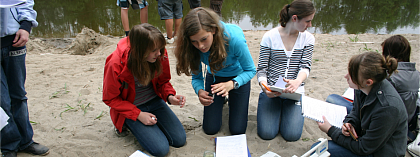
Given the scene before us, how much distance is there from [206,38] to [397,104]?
131cm

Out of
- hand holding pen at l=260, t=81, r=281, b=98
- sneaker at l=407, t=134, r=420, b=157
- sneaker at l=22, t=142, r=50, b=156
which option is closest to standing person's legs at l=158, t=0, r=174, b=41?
hand holding pen at l=260, t=81, r=281, b=98

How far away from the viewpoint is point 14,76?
1.86 meters

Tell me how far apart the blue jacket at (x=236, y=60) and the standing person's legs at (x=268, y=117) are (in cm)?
36

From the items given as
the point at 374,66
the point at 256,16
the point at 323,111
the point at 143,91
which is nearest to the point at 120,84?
the point at 143,91

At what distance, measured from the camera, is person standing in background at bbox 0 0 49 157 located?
1766 mm

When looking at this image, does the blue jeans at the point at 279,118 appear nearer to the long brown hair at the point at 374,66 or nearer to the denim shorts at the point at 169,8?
the long brown hair at the point at 374,66

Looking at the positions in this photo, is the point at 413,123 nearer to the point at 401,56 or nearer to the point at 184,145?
the point at 401,56

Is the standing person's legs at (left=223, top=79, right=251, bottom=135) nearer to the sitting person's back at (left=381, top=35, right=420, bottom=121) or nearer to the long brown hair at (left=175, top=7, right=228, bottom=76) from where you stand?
the long brown hair at (left=175, top=7, right=228, bottom=76)

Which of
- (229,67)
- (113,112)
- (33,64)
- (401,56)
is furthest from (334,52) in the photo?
(33,64)

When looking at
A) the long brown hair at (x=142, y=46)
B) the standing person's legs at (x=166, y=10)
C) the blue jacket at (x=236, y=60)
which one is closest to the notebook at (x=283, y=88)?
the blue jacket at (x=236, y=60)

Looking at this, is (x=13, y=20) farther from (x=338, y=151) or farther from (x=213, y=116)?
(x=338, y=151)

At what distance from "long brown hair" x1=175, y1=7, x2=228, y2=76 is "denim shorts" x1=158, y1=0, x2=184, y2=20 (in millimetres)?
2714

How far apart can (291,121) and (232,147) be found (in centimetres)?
64

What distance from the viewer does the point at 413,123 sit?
206 cm
